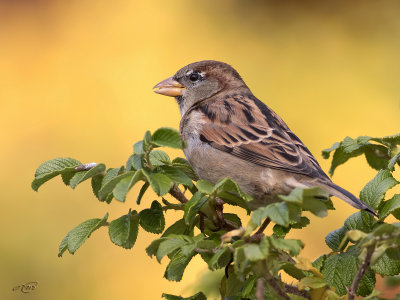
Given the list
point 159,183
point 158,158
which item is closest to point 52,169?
point 158,158

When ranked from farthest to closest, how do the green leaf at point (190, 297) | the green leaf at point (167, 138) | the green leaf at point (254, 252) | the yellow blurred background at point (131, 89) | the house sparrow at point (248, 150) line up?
1. the yellow blurred background at point (131, 89)
2. the house sparrow at point (248, 150)
3. the green leaf at point (190, 297)
4. the green leaf at point (167, 138)
5. the green leaf at point (254, 252)

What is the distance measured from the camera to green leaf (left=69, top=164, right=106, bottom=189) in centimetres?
177

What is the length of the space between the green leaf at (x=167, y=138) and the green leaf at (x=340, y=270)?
473mm

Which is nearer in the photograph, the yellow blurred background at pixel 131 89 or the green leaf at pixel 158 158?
the green leaf at pixel 158 158

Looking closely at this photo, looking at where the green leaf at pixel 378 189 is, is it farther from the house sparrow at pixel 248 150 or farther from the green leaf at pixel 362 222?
the house sparrow at pixel 248 150

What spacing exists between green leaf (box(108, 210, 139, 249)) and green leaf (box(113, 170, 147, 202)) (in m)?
0.15

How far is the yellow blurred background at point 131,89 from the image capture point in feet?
12.5

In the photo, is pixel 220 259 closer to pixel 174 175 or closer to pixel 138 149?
pixel 174 175

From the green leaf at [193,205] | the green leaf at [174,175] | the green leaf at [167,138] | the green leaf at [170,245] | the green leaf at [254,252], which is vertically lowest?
the green leaf at [170,245]

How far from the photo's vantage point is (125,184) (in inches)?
61.5

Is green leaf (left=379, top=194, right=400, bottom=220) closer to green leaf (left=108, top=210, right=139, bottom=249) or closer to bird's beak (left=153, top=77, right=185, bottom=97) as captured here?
green leaf (left=108, top=210, right=139, bottom=249)

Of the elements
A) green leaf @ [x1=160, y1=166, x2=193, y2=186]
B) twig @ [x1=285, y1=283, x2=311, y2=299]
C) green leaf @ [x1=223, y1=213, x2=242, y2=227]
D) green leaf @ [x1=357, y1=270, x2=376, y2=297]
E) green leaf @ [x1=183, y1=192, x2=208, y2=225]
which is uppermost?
green leaf @ [x1=160, y1=166, x2=193, y2=186]

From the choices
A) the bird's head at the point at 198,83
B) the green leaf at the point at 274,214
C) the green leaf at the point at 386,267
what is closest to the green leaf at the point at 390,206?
the green leaf at the point at 386,267

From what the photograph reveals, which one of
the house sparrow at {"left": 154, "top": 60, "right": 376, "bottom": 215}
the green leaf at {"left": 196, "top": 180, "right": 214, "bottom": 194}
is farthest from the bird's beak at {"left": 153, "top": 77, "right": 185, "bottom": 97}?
the green leaf at {"left": 196, "top": 180, "right": 214, "bottom": 194}
